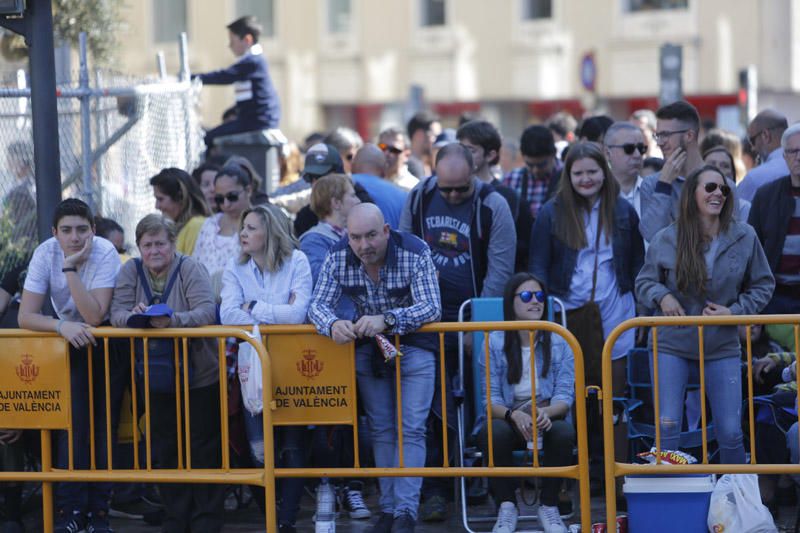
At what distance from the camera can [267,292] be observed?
775cm

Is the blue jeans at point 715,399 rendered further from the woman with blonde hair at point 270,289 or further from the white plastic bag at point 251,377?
the white plastic bag at point 251,377

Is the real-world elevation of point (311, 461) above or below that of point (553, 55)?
below

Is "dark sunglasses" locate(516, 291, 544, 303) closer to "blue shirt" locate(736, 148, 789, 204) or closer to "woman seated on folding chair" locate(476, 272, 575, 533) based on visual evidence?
"woman seated on folding chair" locate(476, 272, 575, 533)

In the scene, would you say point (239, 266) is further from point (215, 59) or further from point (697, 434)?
point (215, 59)

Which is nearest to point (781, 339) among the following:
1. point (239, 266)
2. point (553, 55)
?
point (239, 266)

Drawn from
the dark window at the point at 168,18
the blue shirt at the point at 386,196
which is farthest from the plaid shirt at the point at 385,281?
the dark window at the point at 168,18

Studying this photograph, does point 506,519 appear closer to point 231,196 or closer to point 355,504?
point 355,504

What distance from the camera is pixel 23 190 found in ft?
32.8

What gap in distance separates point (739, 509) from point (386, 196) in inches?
138

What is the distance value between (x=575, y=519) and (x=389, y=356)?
5.15 feet

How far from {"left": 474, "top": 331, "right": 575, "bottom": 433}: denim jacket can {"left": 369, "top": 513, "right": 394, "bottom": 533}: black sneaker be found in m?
0.69

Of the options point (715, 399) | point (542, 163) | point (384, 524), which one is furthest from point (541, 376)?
point (542, 163)

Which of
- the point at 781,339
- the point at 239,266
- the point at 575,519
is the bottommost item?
the point at 575,519

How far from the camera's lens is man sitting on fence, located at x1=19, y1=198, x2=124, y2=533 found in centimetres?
750
